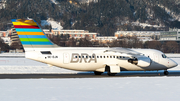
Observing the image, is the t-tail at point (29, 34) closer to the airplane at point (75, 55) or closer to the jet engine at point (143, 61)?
the airplane at point (75, 55)

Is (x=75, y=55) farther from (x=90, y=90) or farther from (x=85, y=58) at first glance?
(x=90, y=90)

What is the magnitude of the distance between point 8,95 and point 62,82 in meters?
8.45

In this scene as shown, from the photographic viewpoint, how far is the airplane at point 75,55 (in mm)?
42406

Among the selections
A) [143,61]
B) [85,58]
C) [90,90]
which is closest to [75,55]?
[85,58]

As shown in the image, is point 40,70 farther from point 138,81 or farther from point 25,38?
point 138,81

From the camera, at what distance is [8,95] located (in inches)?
1102

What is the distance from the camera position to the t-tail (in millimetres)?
42469

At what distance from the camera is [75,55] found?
43125mm

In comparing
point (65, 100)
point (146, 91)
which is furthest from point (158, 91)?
point (65, 100)

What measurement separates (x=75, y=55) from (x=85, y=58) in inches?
47.8

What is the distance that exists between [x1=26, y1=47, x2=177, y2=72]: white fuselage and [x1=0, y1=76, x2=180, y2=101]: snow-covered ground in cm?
623

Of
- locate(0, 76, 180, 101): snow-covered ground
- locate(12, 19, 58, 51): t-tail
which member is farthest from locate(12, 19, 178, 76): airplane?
locate(0, 76, 180, 101): snow-covered ground

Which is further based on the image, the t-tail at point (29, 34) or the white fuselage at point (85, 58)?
the t-tail at point (29, 34)

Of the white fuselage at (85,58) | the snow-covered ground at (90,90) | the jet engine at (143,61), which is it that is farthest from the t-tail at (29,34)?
the jet engine at (143,61)
